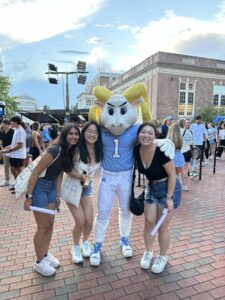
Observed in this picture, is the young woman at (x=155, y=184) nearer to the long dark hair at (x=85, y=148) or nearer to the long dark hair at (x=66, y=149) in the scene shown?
the long dark hair at (x=85, y=148)

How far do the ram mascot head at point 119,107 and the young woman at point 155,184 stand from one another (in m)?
0.25

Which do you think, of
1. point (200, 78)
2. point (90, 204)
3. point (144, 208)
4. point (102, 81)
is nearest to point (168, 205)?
point (144, 208)

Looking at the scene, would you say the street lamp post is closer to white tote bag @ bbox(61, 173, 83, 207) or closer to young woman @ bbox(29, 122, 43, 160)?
young woman @ bbox(29, 122, 43, 160)

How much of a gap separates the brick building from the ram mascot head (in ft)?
85.2

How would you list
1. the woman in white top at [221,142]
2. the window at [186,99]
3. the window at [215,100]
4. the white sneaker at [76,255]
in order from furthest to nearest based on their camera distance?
1. the window at [215,100]
2. the window at [186,99]
3. the woman in white top at [221,142]
4. the white sneaker at [76,255]

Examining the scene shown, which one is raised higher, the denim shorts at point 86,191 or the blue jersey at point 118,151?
the blue jersey at point 118,151

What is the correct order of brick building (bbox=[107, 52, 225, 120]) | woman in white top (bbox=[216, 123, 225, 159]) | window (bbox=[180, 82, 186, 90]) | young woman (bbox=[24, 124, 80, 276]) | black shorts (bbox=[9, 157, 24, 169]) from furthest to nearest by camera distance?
window (bbox=[180, 82, 186, 90])
brick building (bbox=[107, 52, 225, 120])
woman in white top (bbox=[216, 123, 225, 159])
black shorts (bbox=[9, 157, 24, 169])
young woman (bbox=[24, 124, 80, 276])

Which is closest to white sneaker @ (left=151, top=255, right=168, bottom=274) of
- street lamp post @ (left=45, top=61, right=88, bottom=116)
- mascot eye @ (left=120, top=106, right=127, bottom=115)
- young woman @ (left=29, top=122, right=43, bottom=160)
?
mascot eye @ (left=120, top=106, right=127, bottom=115)

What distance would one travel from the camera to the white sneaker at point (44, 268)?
2.69 meters

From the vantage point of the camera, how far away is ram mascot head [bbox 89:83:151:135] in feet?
9.13

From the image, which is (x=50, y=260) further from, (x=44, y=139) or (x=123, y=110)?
(x=44, y=139)

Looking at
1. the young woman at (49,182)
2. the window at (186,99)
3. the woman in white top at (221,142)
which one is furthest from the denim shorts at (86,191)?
the window at (186,99)

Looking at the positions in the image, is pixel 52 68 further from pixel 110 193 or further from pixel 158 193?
pixel 158 193

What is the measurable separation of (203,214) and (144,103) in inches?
105
